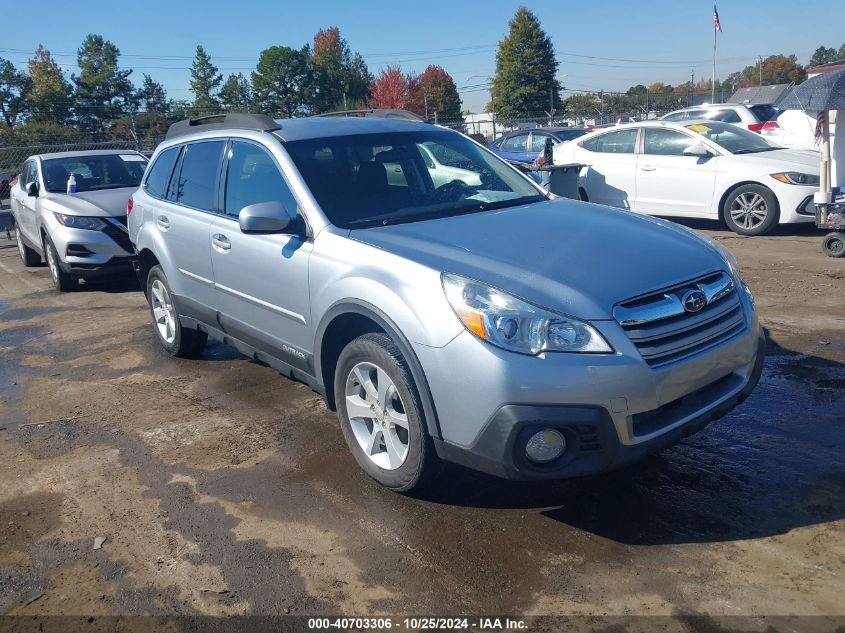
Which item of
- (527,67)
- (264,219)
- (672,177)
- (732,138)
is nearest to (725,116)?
(732,138)

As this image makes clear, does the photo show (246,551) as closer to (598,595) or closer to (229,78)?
(598,595)

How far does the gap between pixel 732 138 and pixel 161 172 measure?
819 centimetres

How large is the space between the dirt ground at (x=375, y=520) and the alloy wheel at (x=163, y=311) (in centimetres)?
89

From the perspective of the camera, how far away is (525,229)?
12.3 feet

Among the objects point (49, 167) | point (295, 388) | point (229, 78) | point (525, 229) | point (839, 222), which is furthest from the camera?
point (229, 78)

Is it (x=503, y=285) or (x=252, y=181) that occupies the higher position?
(x=252, y=181)

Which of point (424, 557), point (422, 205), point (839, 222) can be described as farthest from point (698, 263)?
point (839, 222)

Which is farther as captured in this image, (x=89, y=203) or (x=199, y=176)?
(x=89, y=203)

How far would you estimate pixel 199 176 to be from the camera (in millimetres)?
5238

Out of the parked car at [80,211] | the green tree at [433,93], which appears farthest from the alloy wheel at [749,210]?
the green tree at [433,93]

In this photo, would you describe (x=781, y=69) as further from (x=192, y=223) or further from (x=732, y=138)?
(x=192, y=223)

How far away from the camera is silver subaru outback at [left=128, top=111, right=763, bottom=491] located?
2.97 metres

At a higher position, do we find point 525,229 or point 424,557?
point 525,229

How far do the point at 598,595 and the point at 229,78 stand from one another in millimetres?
87703
